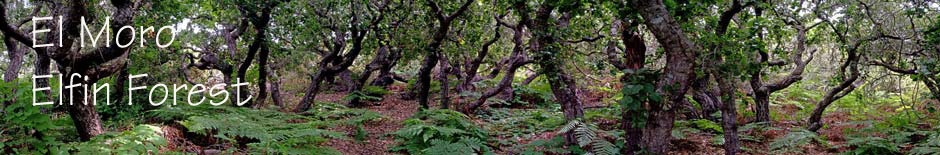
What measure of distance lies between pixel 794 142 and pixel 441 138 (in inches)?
155

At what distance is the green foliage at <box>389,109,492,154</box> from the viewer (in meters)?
6.23

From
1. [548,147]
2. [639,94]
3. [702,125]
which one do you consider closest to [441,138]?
[548,147]

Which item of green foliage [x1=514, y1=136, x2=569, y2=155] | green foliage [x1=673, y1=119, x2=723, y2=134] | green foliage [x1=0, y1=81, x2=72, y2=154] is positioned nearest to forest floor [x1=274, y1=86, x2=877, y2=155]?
green foliage [x1=673, y1=119, x2=723, y2=134]

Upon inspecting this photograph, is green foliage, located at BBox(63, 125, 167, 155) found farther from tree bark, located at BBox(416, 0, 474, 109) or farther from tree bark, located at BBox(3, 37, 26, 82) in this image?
tree bark, located at BBox(3, 37, 26, 82)

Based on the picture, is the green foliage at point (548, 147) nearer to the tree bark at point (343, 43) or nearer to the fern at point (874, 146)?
the fern at point (874, 146)

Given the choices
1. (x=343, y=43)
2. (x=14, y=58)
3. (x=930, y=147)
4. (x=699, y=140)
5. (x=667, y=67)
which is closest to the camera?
(x=667, y=67)

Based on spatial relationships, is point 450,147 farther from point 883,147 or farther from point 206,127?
point 883,147

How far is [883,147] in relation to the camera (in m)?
6.42

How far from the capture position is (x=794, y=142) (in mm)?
7090

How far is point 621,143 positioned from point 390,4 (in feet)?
19.4

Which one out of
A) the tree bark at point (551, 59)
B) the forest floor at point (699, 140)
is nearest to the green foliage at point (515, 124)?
the forest floor at point (699, 140)

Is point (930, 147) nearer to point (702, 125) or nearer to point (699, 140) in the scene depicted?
point (699, 140)

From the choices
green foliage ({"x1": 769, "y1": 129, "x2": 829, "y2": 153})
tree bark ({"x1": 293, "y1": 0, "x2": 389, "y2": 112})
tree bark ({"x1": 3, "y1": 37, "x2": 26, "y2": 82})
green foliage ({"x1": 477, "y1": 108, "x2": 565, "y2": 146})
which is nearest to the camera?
green foliage ({"x1": 769, "y1": 129, "x2": 829, "y2": 153})

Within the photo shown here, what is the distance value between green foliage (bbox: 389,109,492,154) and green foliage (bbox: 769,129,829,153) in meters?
3.16
